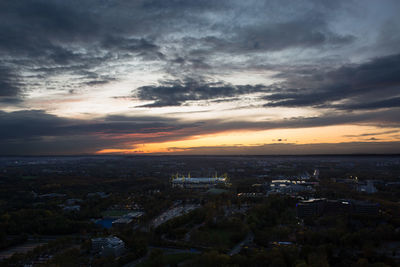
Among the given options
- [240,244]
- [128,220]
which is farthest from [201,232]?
[128,220]

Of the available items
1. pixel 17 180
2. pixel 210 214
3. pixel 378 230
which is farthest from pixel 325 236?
pixel 17 180

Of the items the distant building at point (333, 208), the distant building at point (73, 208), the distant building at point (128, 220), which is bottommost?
A: the distant building at point (128, 220)

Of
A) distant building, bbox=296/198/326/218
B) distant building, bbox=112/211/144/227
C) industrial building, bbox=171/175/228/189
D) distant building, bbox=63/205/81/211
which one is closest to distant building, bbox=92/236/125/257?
distant building, bbox=112/211/144/227

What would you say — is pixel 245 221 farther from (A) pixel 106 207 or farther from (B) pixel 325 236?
(A) pixel 106 207

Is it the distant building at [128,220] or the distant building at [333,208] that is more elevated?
the distant building at [333,208]

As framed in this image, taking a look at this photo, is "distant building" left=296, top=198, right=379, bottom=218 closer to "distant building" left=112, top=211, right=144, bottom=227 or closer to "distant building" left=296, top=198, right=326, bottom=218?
"distant building" left=296, top=198, right=326, bottom=218

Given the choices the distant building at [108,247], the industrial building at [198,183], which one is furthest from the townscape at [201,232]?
the industrial building at [198,183]

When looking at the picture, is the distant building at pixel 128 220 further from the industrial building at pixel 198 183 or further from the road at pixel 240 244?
the industrial building at pixel 198 183

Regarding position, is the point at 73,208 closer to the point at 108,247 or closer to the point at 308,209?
the point at 108,247

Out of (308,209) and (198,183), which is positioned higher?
(308,209)
